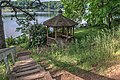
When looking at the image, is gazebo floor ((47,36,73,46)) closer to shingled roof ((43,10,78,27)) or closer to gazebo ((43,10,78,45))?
gazebo ((43,10,78,45))

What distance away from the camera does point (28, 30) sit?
19.1 metres

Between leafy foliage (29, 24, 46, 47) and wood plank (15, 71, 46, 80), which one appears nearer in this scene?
wood plank (15, 71, 46, 80)

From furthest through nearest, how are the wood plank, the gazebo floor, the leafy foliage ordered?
the leafy foliage < the gazebo floor < the wood plank

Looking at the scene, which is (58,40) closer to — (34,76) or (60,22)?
(60,22)

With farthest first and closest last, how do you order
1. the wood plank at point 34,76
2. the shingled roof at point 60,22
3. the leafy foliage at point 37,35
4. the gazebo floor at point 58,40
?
the leafy foliage at point 37,35 → the gazebo floor at point 58,40 → the shingled roof at point 60,22 → the wood plank at point 34,76

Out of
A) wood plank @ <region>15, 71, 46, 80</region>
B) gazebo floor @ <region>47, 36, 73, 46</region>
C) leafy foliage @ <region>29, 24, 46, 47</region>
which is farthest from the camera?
leafy foliage @ <region>29, 24, 46, 47</region>

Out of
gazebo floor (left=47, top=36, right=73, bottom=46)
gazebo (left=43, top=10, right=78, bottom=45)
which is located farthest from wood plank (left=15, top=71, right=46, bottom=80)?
gazebo floor (left=47, top=36, right=73, bottom=46)

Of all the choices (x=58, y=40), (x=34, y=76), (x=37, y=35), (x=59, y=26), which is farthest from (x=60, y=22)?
(x=34, y=76)

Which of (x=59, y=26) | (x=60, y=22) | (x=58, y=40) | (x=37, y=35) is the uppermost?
(x=60, y=22)

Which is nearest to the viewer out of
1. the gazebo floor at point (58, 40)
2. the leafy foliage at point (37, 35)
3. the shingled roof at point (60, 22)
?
the shingled roof at point (60, 22)

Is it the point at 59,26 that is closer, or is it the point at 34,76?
the point at 34,76

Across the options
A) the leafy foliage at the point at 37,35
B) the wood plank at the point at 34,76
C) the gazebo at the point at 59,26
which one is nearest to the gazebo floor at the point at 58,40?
the gazebo at the point at 59,26

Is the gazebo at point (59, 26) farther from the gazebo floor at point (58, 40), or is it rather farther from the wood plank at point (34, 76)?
the wood plank at point (34, 76)

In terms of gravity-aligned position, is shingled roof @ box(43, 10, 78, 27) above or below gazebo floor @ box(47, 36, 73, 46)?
above
